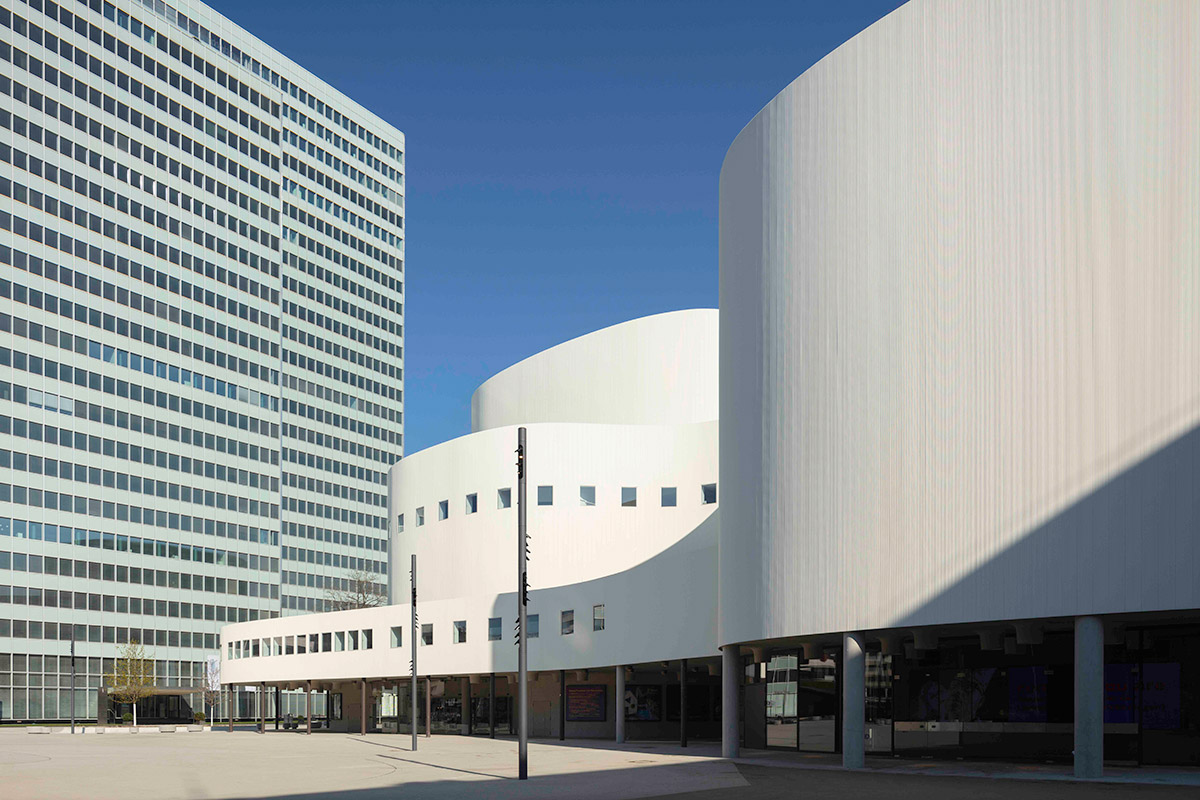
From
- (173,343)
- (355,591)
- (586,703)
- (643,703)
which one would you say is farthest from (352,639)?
(355,591)

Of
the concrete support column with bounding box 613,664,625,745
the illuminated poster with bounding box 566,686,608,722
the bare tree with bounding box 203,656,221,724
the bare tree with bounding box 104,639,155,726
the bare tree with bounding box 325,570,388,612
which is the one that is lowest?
the bare tree with bounding box 203,656,221,724

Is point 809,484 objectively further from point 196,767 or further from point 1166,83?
point 196,767

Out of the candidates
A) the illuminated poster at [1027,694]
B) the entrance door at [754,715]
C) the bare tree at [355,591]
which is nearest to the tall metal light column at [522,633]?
the illuminated poster at [1027,694]

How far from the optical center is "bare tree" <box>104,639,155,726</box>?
10341 centimetres

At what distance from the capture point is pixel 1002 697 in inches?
1224

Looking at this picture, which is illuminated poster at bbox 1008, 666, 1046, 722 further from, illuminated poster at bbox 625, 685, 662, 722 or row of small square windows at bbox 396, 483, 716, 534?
row of small square windows at bbox 396, 483, 716, 534

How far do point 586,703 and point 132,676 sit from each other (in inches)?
2476

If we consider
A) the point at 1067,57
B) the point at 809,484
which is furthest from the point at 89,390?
the point at 1067,57

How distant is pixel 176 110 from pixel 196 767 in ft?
339

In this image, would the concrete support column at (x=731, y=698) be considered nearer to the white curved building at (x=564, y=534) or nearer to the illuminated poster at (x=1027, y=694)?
the illuminated poster at (x=1027, y=694)

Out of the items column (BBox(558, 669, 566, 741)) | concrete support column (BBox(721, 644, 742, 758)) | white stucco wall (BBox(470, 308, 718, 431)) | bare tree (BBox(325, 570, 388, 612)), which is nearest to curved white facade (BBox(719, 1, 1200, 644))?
concrete support column (BBox(721, 644, 742, 758))

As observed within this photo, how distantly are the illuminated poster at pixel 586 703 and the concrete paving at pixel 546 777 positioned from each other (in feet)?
43.9

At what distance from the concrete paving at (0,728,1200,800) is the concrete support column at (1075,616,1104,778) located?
560 mm

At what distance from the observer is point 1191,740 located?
27016mm
